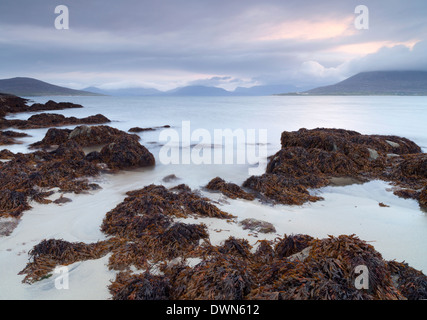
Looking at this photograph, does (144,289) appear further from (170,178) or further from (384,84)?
(384,84)

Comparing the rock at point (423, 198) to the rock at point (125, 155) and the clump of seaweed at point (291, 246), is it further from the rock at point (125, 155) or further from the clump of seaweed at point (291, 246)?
the rock at point (125, 155)

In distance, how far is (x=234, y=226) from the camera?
3672 mm

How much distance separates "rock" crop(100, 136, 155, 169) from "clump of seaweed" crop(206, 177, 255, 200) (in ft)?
9.39

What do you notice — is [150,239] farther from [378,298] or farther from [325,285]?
[378,298]

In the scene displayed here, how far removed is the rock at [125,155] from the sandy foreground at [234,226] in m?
1.58

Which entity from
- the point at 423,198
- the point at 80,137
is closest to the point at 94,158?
the point at 80,137

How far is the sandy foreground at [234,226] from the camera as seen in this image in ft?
8.02

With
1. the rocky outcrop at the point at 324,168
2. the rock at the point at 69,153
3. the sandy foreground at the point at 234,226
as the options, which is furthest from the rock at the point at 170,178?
the rock at the point at 69,153

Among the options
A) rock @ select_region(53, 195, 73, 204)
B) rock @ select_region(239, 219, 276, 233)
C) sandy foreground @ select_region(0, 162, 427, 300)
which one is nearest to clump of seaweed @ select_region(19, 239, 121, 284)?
sandy foreground @ select_region(0, 162, 427, 300)

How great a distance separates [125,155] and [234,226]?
466cm

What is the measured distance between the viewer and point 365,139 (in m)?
8.67

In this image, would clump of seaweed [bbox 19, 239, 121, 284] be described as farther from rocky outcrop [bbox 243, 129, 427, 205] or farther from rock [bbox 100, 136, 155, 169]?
rock [bbox 100, 136, 155, 169]
